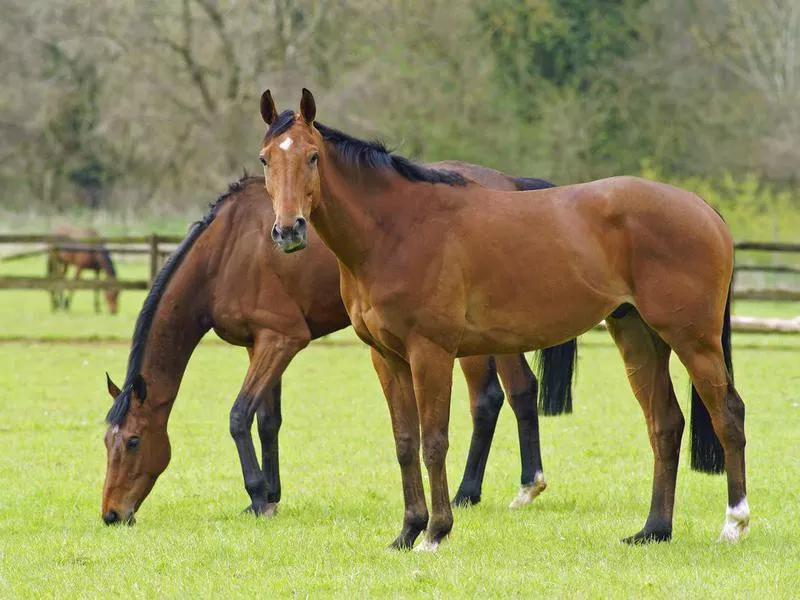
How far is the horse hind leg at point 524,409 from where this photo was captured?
778cm

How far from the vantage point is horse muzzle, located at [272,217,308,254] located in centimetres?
549

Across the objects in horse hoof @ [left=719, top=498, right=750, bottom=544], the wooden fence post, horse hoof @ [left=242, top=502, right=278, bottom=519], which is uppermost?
horse hoof @ [left=719, top=498, right=750, bottom=544]

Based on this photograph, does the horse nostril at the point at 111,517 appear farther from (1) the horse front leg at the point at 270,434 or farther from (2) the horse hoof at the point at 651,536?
(2) the horse hoof at the point at 651,536

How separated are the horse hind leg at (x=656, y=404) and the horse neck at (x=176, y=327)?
2.65 m

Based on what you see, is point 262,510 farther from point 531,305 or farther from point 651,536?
point 651,536

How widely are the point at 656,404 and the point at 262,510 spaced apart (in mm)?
2433

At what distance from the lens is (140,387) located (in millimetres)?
7418

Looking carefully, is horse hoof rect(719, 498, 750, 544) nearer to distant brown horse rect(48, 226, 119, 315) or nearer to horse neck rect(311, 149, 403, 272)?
horse neck rect(311, 149, 403, 272)

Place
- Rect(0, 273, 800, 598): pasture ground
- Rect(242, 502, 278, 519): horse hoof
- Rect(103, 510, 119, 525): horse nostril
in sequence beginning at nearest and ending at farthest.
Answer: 1. Rect(0, 273, 800, 598): pasture ground
2. Rect(103, 510, 119, 525): horse nostril
3. Rect(242, 502, 278, 519): horse hoof

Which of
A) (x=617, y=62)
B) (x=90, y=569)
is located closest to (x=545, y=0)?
(x=617, y=62)

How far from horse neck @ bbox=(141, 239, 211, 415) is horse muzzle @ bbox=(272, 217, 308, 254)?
2.32 m

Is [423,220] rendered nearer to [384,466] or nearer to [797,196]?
[384,466]

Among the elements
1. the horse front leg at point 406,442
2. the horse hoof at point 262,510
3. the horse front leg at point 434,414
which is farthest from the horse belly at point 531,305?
the horse hoof at point 262,510

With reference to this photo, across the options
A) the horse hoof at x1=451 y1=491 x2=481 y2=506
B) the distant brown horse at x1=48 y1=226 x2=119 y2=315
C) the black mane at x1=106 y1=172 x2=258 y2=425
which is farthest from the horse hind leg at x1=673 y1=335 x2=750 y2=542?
the distant brown horse at x1=48 y1=226 x2=119 y2=315
